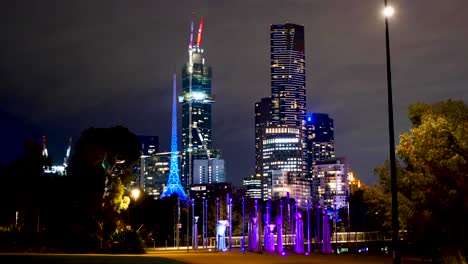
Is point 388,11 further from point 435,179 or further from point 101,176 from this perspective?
point 101,176

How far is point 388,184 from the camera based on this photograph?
37.1 metres

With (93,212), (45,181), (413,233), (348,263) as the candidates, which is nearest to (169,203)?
(45,181)

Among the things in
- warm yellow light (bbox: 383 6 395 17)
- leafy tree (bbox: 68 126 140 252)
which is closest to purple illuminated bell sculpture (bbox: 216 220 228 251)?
leafy tree (bbox: 68 126 140 252)

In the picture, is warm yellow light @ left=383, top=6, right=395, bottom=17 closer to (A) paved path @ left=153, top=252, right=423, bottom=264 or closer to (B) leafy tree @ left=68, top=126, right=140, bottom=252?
(A) paved path @ left=153, top=252, right=423, bottom=264

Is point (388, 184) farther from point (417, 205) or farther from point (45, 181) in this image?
point (45, 181)

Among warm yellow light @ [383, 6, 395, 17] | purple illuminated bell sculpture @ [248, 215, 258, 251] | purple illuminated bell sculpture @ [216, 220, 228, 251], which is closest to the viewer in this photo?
warm yellow light @ [383, 6, 395, 17]

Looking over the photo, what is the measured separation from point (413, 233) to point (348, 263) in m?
8.82

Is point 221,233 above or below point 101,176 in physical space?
below

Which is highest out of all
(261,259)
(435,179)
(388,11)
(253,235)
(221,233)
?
(388,11)

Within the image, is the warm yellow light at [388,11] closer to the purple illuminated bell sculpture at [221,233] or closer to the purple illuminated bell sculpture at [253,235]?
the purple illuminated bell sculpture at [221,233]

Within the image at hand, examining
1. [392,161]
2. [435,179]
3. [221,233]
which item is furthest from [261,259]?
[392,161]

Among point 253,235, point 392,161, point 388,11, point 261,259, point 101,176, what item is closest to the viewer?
point 392,161

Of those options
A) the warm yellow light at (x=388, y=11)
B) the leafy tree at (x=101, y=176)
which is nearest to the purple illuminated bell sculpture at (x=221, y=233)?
the leafy tree at (x=101, y=176)

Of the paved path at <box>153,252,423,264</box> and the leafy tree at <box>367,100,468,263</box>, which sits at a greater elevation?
the leafy tree at <box>367,100,468,263</box>
